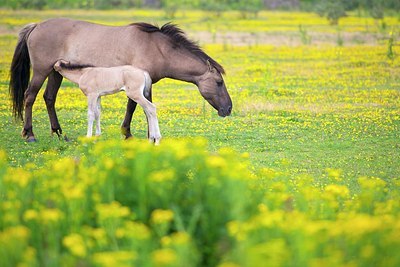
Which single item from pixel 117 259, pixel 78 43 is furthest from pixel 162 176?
pixel 78 43

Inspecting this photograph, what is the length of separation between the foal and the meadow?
0.68m

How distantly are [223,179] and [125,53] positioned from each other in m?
6.71

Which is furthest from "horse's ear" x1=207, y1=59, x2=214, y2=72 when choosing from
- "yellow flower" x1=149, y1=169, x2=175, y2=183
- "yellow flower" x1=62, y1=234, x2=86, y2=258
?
"yellow flower" x1=62, y1=234, x2=86, y2=258

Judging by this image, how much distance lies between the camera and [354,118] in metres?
15.1

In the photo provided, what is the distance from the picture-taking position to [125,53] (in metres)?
12.3

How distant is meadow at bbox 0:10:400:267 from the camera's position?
4996 mm

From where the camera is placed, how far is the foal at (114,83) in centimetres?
1163

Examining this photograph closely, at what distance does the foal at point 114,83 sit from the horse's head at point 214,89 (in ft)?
3.77

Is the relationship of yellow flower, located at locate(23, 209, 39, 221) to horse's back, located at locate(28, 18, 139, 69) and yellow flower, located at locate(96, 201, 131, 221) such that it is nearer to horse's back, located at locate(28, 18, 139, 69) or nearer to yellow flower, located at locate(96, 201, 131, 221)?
yellow flower, located at locate(96, 201, 131, 221)

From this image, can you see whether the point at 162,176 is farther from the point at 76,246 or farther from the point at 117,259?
the point at 117,259

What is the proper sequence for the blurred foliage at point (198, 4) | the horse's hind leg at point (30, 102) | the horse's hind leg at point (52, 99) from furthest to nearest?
1. the blurred foliage at point (198, 4)
2. the horse's hind leg at point (52, 99)
3. the horse's hind leg at point (30, 102)

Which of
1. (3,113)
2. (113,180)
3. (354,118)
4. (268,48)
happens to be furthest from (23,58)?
(268,48)

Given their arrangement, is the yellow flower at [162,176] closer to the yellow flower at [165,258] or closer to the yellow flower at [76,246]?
the yellow flower at [76,246]

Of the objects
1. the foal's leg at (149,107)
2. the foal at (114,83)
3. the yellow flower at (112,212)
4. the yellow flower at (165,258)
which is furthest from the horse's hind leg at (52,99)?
the yellow flower at (165,258)
